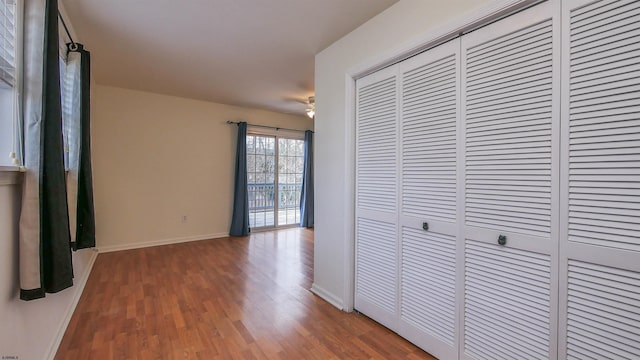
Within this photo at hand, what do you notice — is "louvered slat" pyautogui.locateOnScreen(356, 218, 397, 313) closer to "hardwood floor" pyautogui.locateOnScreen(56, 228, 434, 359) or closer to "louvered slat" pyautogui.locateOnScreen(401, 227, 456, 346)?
"louvered slat" pyautogui.locateOnScreen(401, 227, 456, 346)

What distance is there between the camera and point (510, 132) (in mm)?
1465

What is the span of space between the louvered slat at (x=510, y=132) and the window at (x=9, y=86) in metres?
2.42

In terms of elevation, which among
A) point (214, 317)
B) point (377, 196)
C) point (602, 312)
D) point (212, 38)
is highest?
point (212, 38)

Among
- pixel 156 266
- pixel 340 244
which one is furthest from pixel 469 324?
pixel 156 266

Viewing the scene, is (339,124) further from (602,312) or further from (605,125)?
(602,312)

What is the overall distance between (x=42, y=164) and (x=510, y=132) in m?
2.46

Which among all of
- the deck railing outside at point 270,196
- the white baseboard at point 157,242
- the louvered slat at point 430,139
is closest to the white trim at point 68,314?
the white baseboard at point 157,242

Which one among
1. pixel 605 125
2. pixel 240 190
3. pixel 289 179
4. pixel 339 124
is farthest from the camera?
pixel 289 179

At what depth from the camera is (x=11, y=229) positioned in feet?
4.53

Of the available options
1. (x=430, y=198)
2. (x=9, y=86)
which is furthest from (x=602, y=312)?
(x=9, y=86)

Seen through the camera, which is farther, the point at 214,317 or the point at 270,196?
the point at 270,196

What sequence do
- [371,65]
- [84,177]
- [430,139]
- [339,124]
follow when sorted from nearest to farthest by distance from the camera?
[430,139] → [371,65] → [84,177] → [339,124]

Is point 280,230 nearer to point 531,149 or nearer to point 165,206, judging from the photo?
point 165,206

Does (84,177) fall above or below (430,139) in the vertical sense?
below
